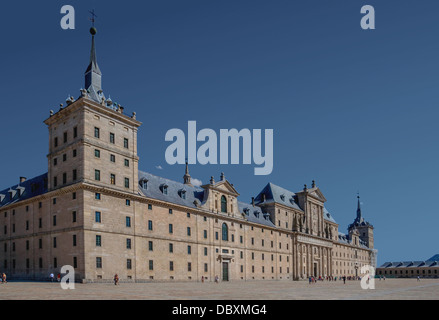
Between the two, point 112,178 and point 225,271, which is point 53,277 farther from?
point 225,271

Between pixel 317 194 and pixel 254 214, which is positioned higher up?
pixel 317 194

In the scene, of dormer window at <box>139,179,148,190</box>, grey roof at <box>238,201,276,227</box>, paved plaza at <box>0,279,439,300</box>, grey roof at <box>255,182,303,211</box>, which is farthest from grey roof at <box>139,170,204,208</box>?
grey roof at <box>255,182,303,211</box>

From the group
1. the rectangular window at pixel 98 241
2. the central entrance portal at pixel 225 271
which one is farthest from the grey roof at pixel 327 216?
the rectangular window at pixel 98 241

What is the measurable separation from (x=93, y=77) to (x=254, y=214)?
43860 mm

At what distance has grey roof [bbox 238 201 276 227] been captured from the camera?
85875 mm

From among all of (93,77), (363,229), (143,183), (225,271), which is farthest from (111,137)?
(363,229)

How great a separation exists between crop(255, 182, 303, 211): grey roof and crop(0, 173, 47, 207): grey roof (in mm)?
47918

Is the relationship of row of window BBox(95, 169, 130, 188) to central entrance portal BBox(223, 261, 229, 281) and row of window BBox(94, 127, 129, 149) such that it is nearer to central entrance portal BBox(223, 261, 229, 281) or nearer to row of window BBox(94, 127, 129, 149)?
row of window BBox(94, 127, 129, 149)

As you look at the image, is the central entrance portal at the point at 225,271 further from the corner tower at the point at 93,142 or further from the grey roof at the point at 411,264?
the grey roof at the point at 411,264

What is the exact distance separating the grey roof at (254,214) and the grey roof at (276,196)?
4.02 metres

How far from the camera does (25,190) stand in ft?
214

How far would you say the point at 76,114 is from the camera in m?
54.6
